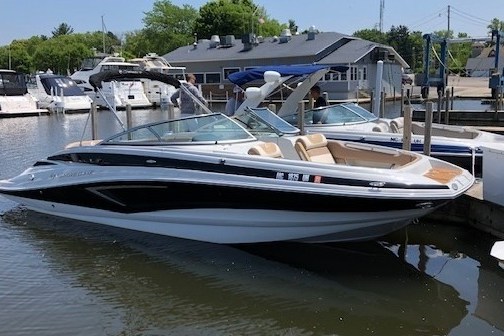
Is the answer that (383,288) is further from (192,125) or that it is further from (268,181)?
(192,125)

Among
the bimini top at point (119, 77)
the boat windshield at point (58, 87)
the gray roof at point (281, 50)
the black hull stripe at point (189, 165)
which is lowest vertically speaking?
the black hull stripe at point (189, 165)

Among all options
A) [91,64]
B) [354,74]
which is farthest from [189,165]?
[91,64]

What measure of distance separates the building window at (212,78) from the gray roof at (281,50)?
1152mm

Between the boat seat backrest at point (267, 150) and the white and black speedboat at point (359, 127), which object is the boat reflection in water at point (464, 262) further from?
the boat seat backrest at point (267, 150)

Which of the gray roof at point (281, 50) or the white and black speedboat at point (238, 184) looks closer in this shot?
the white and black speedboat at point (238, 184)

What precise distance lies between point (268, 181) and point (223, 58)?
129ft

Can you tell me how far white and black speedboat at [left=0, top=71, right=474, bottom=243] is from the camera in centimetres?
626

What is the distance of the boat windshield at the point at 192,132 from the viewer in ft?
24.7

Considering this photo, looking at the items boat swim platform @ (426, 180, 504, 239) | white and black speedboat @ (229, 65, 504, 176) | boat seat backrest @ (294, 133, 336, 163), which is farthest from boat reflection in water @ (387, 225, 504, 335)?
white and black speedboat @ (229, 65, 504, 176)

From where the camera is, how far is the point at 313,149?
26.4 feet

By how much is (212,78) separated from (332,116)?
3530 cm

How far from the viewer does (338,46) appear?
141ft

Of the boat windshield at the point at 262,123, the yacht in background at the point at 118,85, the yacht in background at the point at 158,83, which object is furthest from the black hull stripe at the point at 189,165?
the yacht in background at the point at 158,83

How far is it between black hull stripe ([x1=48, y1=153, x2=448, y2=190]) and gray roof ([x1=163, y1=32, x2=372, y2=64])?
33231 mm
